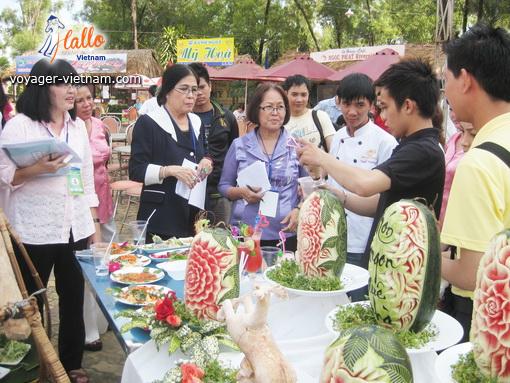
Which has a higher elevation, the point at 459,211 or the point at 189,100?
the point at 189,100

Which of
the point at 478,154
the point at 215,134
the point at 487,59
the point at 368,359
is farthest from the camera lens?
the point at 215,134

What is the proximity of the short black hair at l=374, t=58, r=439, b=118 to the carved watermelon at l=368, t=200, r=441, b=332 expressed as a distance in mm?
745

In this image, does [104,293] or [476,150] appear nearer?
[476,150]

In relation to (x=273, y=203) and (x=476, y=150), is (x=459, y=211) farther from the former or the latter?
(x=273, y=203)

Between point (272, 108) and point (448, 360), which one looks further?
point (272, 108)

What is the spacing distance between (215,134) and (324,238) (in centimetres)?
220

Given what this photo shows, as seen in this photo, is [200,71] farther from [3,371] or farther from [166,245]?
[3,371]

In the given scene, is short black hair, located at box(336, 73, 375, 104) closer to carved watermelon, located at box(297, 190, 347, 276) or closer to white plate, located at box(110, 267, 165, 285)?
carved watermelon, located at box(297, 190, 347, 276)

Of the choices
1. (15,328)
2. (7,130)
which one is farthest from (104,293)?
(7,130)

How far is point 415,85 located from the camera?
Answer: 1.97 m

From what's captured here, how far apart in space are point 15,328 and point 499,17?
69.4ft

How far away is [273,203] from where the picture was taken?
9.69 ft

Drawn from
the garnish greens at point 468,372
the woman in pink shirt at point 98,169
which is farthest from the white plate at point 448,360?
the woman in pink shirt at point 98,169

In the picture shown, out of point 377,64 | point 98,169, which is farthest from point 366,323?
point 377,64
